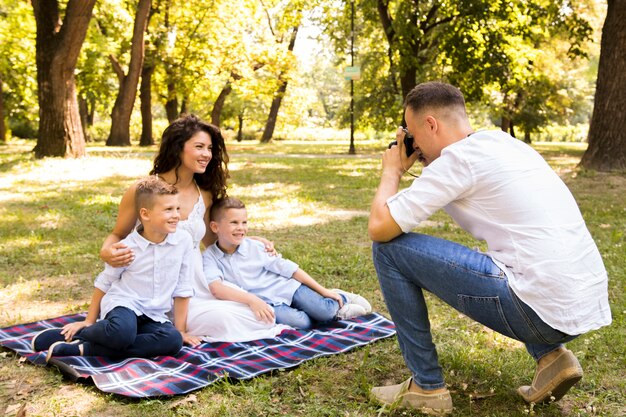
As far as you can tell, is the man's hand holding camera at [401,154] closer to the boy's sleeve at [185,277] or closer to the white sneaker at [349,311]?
the boy's sleeve at [185,277]

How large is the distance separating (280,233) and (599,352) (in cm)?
446

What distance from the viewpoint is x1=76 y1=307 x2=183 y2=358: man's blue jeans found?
12.7 ft

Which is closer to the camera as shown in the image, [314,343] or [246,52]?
[314,343]

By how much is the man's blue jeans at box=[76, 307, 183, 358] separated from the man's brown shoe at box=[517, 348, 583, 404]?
2085 millimetres

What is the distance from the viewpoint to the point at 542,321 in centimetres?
291

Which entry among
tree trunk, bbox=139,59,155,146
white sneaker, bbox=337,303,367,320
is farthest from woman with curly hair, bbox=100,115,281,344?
tree trunk, bbox=139,59,155,146

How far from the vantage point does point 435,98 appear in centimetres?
314

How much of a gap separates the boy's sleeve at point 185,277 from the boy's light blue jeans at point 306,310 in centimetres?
72

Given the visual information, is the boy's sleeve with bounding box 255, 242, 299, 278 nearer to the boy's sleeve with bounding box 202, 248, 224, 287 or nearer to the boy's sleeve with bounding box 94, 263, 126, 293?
the boy's sleeve with bounding box 202, 248, 224, 287

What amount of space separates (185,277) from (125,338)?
0.59 meters

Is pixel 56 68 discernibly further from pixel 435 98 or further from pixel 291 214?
pixel 435 98

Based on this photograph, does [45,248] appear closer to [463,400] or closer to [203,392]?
[203,392]

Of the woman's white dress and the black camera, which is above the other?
the black camera

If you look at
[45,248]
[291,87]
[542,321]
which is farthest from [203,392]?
[291,87]
